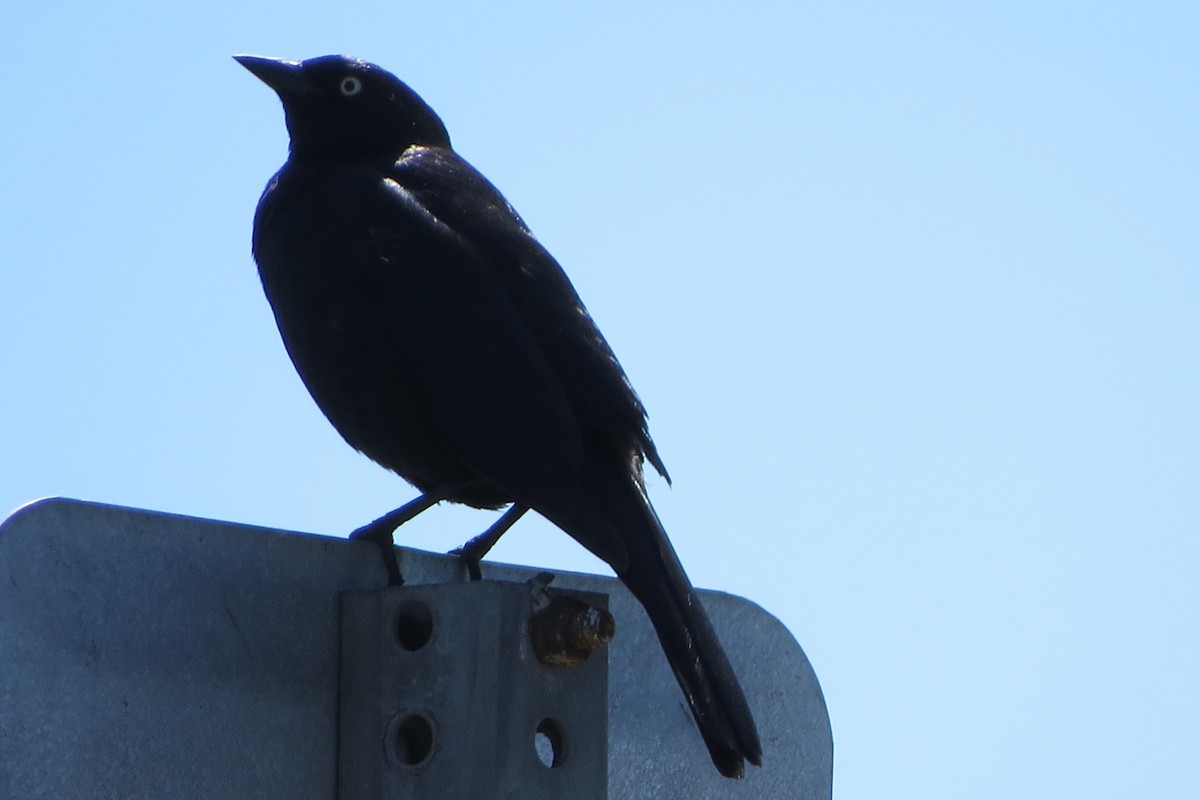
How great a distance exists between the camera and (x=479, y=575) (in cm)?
246

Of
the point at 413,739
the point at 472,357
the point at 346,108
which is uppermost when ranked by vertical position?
the point at 346,108

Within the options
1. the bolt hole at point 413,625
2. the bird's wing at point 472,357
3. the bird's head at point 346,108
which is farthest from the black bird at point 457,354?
the bolt hole at point 413,625

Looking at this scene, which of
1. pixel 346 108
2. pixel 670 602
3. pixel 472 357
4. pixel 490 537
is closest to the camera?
pixel 670 602

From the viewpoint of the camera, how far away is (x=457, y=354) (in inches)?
126

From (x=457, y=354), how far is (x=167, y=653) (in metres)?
1.39

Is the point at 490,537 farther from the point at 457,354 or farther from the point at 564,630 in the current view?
the point at 564,630

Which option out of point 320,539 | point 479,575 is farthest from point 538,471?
point 320,539

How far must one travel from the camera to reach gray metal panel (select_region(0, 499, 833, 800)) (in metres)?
1.71

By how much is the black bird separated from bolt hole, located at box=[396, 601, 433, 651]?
0.57 meters

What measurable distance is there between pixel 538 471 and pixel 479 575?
55 cm

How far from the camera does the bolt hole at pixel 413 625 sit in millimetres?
2049

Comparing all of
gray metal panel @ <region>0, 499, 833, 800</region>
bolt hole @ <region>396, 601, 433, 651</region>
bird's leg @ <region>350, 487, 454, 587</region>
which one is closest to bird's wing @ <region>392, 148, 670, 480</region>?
bird's leg @ <region>350, 487, 454, 587</region>

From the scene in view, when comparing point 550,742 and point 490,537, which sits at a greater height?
point 490,537

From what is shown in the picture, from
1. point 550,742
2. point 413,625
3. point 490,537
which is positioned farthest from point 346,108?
point 550,742
